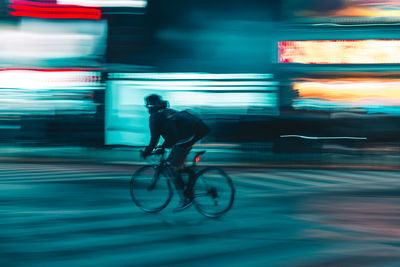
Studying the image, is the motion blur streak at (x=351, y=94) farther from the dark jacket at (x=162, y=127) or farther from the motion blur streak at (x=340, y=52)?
the dark jacket at (x=162, y=127)

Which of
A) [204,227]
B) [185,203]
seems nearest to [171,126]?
[185,203]

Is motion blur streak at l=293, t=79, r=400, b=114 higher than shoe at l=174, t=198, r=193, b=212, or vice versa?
motion blur streak at l=293, t=79, r=400, b=114

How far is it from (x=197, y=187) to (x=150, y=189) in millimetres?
741

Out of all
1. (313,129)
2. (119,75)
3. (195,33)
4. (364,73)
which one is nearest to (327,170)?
(313,129)

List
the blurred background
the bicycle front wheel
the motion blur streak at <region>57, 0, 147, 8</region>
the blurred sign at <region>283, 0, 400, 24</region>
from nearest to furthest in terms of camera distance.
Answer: the bicycle front wheel
the blurred sign at <region>283, 0, 400, 24</region>
the blurred background
the motion blur streak at <region>57, 0, 147, 8</region>

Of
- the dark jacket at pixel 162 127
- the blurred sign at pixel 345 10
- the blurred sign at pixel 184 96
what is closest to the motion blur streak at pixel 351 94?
the blurred sign at pixel 184 96

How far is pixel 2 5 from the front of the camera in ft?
59.5

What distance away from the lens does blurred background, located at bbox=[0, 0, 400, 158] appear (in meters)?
16.7

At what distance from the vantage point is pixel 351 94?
16.7 meters

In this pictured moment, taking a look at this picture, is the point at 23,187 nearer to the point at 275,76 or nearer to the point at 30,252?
the point at 30,252

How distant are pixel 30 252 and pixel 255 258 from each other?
2.23m

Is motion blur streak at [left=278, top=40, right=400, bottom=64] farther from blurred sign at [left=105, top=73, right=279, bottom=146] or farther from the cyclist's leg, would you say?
the cyclist's leg

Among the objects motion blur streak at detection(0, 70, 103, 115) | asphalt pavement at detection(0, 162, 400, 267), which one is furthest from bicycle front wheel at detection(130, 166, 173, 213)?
motion blur streak at detection(0, 70, 103, 115)

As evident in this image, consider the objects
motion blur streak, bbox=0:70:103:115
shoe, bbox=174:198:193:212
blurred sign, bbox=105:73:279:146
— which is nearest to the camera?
shoe, bbox=174:198:193:212
